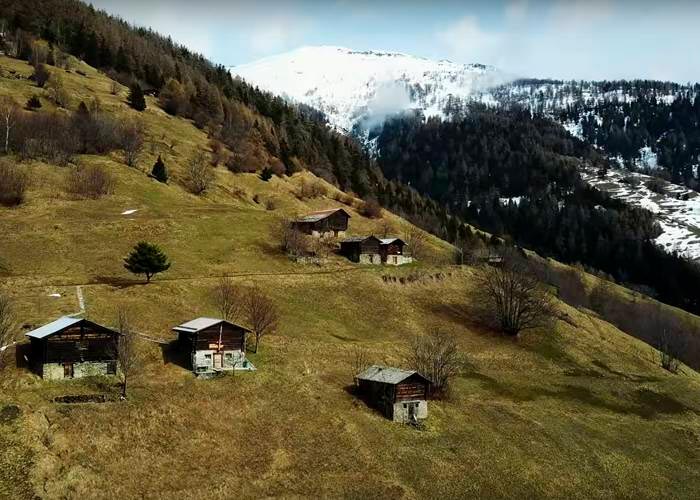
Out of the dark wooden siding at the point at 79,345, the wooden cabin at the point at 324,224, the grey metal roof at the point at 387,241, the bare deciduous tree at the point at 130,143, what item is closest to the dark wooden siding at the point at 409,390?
the dark wooden siding at the point at 79,345

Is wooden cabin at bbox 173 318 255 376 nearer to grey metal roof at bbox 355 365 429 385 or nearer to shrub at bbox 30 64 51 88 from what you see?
grey metal roof at bbox 355 365 429 385

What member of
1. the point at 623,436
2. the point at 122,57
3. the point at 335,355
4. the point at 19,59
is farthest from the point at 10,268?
the point at 122,57

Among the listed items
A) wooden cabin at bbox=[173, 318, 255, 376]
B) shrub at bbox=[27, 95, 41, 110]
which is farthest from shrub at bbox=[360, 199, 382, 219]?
wooden cabin at bbox=[173, 318, 255, 376]

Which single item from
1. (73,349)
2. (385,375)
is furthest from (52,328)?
(385,375)

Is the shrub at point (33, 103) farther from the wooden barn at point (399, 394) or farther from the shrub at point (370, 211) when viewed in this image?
the wooden barn at point (399, 394)

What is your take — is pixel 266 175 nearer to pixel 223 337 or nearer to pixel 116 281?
pixel 116 281

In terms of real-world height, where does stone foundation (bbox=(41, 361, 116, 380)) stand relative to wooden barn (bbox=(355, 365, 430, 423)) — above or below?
above
